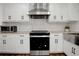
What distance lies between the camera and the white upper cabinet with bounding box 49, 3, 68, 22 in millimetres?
1374

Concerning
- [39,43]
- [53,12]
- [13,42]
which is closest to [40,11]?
[53,12]

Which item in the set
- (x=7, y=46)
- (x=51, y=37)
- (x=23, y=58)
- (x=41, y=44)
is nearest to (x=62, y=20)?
(x=51, y=37)

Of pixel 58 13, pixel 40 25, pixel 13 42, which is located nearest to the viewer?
pixel 13 42

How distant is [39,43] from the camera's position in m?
1.42

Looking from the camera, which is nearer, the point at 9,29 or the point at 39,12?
the point at 9,29

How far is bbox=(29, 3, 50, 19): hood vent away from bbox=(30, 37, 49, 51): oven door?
326mm

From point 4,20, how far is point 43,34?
1.63 ft

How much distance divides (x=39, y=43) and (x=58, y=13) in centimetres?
45

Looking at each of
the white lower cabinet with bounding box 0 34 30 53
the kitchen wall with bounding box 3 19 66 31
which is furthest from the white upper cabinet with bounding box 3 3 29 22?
the white lower cabinet with bounding box 0 34 30 53

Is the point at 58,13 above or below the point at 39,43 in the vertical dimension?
above

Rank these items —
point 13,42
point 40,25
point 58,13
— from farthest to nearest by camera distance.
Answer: point 40,25, point 58,13, point 13,42

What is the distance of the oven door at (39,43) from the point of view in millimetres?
1401

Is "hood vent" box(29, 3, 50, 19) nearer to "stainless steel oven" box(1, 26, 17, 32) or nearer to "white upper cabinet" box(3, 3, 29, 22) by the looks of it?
"white upper cabinet" box(3, 3, 29, 22)

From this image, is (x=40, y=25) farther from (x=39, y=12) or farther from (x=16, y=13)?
(x=16, y=13)
